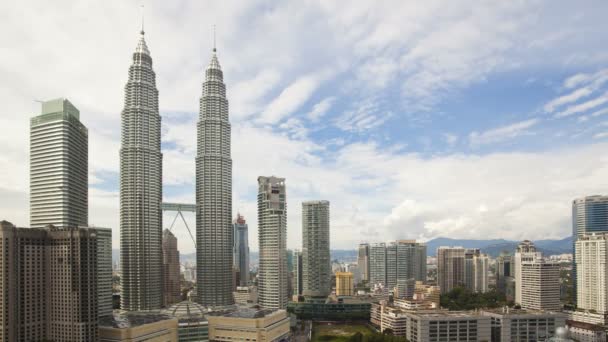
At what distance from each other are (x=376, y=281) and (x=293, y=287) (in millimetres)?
22675

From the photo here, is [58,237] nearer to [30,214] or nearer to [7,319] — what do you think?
[7,319]

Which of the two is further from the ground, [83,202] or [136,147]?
[136,147]

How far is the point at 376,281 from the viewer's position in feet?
343

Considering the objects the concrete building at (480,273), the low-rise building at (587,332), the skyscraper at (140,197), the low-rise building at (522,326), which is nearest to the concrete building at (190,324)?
the skyscraper at (140,197)

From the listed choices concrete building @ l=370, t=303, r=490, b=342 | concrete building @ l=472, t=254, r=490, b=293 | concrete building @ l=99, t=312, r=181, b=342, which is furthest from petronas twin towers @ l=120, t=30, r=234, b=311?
concrete building @ l=472, t=254, r=490, b=293

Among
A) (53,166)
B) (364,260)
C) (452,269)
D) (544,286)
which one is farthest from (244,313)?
(364,260)

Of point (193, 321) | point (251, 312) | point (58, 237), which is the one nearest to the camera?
point (58, 237)

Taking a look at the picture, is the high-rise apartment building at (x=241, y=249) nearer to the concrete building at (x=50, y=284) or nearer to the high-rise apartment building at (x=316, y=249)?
the high-rise apartment building at (x=316, y=249)

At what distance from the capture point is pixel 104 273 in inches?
2076

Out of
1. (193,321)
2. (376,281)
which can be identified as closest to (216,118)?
(193,321)

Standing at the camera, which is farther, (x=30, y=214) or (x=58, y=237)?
(x=30, y=214)

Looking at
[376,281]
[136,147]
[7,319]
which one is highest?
[136,147]

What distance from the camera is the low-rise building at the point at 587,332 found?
157ft

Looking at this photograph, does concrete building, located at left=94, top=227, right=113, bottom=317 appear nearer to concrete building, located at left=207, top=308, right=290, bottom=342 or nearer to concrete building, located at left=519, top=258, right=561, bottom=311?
concrete building, located at left=207, top=308, right=290, bottom=342
